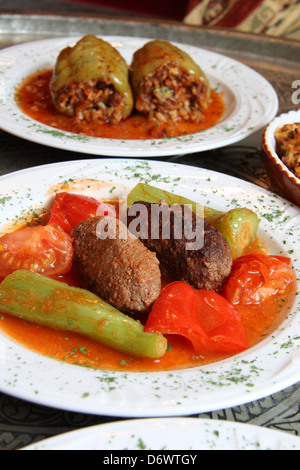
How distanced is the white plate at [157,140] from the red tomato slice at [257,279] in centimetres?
95

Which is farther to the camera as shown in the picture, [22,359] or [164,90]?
[164,90]

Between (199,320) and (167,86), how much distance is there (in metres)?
2.22

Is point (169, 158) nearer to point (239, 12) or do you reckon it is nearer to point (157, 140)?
point (157, 140)

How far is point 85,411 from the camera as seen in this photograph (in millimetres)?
1549

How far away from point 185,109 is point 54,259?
1.95 meters

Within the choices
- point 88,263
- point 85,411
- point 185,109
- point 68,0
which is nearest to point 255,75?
point 185,109

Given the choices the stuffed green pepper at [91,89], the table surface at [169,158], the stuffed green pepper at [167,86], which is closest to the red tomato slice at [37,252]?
the table surface at [169,158]

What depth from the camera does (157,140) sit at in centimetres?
320

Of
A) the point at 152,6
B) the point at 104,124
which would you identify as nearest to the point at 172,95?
the point at 104,124

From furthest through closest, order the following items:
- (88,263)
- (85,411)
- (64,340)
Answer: (88,263), (64,340), (85,411)

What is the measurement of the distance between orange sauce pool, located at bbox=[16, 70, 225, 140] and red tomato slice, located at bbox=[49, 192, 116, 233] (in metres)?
0.93

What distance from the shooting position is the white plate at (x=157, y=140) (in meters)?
2.99

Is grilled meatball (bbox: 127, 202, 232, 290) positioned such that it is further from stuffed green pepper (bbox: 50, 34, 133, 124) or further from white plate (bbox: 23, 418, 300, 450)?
stuffed green pepper (bbox: 50, 34, 133, 124)
